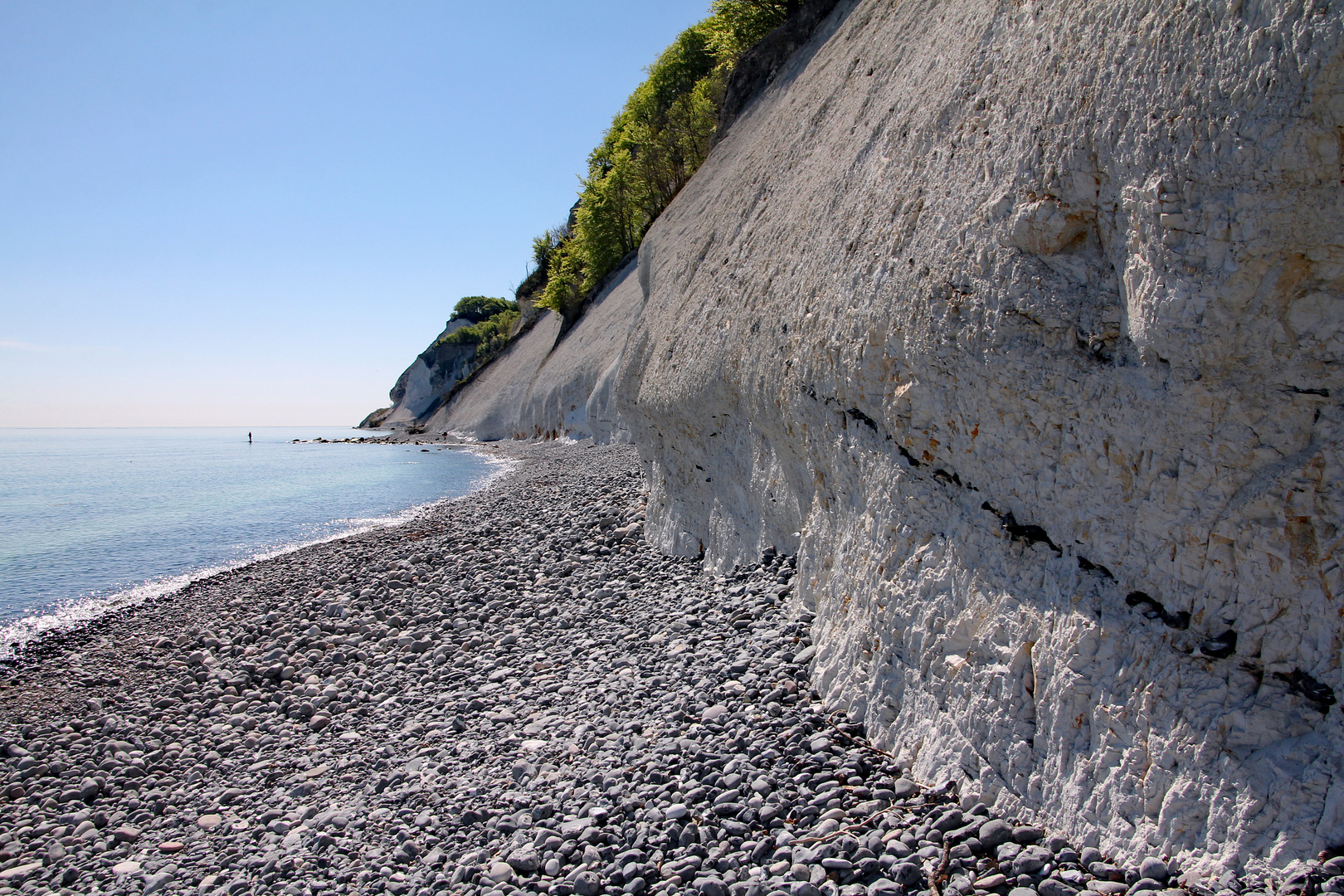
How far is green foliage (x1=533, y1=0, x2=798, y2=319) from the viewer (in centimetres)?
1973

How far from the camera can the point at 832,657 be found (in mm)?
5109

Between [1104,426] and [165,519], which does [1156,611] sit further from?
[165,519]

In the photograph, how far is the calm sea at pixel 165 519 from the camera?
13703 millimetres

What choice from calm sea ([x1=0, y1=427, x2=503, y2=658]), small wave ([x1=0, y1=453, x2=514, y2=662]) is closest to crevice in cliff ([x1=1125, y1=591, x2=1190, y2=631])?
small wave ([x1=0, y1=453, x2=514, y2=662])

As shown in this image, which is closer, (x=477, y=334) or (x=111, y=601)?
(x=111, y=601)

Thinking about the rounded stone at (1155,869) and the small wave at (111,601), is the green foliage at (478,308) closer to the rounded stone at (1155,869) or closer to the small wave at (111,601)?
the small wave at (111,601)

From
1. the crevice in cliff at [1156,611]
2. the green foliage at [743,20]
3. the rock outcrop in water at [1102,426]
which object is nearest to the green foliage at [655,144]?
the green foliage at [743,20]

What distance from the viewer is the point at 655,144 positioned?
102 ft

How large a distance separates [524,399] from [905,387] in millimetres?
44431

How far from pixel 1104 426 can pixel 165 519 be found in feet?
85.6

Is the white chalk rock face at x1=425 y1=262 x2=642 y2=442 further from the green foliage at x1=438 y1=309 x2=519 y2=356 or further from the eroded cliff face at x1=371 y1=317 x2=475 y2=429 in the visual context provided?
the eroded cliff face at x1=371 y1=317 x2=475 y2=429

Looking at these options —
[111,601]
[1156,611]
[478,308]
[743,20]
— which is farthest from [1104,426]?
[478,308]

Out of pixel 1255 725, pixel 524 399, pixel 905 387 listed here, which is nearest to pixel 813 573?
pixel 905 387

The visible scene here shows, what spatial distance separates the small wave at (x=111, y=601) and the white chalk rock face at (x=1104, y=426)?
1199cm
